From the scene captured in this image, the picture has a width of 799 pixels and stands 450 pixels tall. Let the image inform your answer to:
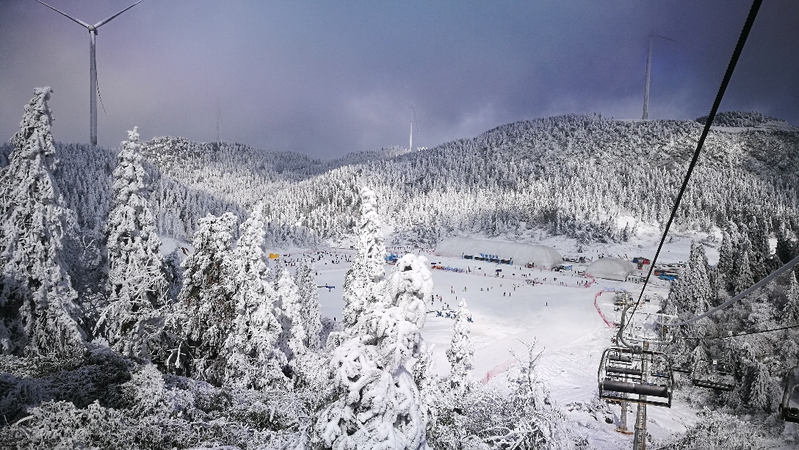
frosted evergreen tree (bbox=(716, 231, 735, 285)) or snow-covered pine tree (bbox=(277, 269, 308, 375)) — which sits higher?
frosted evergreen tree (bbox=(716, 231, 735, 285))

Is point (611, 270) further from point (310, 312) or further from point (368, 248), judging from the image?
point (368, 248)

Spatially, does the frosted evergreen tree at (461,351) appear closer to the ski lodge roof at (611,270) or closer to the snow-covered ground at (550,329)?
the snow-covered ground at (550,329)

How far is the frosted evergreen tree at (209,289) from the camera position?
16.2 meters

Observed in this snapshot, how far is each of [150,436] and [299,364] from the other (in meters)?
12.6

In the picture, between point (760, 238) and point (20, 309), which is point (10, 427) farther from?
point (760, 238)

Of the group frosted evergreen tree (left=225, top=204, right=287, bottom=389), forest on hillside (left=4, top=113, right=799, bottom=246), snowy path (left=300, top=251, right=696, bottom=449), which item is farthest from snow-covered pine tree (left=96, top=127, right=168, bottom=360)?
forest on hillside (left=4, top=113, right=799, bottom=246)

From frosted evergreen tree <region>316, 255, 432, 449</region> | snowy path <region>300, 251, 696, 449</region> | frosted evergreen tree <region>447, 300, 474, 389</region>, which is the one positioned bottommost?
snowy path <region>300, 251, 696, 449</region>

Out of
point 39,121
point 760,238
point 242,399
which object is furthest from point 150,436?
point 760,238

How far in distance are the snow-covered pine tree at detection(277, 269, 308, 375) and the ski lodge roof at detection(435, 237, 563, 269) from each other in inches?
2578

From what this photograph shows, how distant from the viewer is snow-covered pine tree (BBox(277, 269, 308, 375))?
2141cm

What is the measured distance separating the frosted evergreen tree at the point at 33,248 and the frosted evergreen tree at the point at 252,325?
513 cm

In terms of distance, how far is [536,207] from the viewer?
127 meters

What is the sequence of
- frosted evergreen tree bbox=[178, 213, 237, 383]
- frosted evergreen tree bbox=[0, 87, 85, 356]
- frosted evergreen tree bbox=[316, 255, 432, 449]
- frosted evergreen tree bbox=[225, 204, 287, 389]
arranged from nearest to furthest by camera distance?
frosted evergreen tree bbox=[316, 255, 432, 449]
frosted evergreen tree bbox=[0, 87, 85, 356]
frosted evergreen tree bbox=[178, 213, 237, 383]
frosted evergreen tree bbox=[225, 204, 287, 389]

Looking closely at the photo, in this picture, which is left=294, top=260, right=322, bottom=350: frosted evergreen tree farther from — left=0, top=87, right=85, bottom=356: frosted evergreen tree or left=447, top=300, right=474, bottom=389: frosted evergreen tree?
left=0, top=87, right=85, bottom=356: frosted evergreen tree
